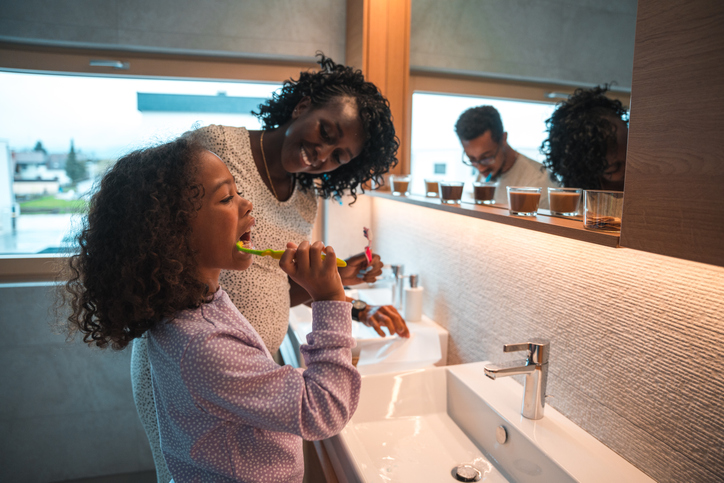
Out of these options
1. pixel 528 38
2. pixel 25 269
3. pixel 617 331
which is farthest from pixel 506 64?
pixel 25 269

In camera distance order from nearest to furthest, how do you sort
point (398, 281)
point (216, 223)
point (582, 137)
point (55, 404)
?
point (216, 223) < point (582, 137) < point (398, 281) < point (55, 404)

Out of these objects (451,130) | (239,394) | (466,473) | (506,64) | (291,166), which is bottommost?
(466,473)

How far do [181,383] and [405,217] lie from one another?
1257mm

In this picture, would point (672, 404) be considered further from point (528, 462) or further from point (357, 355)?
point (357, 355)

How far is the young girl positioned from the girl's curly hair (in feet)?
1.92

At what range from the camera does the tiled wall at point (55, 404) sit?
205cm

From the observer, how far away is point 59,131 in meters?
2.08

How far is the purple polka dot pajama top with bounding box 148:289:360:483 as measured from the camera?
0.69 m

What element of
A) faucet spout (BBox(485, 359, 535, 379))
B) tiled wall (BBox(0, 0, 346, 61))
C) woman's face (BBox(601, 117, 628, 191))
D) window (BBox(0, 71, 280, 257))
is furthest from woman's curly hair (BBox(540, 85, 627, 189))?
window (BBox(0, 71, 280, 257))

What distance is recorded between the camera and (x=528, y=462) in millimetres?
905

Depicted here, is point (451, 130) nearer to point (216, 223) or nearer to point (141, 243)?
point (216, 223)

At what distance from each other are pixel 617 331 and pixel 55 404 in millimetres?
2328

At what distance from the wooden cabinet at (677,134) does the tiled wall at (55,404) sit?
206 cm

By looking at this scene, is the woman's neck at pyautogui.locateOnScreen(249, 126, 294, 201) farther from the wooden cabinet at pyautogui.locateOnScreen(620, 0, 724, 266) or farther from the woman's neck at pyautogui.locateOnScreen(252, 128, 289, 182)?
the wooden cabinet at pyautogui.locateOnScreen(620, 0, 724, 266)
